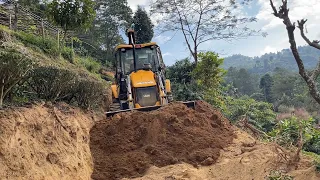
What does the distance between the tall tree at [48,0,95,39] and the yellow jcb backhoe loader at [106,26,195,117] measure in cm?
350

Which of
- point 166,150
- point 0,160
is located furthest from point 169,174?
point 0,160

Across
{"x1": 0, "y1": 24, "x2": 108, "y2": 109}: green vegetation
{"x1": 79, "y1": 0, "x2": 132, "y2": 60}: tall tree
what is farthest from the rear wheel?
{"x1": 79, "y1": 0, "x2": 132, "y2": 60}: tall tree

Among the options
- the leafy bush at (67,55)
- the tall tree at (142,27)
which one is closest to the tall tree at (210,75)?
the leafy bush at (67,55)

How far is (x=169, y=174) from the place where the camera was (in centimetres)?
642

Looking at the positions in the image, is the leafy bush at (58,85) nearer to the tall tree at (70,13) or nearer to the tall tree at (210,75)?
the tall tree at (70,13)

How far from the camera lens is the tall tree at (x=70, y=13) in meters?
14.6

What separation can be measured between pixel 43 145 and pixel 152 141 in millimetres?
2998

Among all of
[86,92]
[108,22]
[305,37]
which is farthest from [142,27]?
[305,37]

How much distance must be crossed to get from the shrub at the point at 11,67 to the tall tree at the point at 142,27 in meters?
26.7

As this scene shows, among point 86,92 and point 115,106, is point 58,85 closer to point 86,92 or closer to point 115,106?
point 86,92

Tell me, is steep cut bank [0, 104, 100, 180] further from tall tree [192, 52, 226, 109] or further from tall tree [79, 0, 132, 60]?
tall tree [79, 0, 132, 60]

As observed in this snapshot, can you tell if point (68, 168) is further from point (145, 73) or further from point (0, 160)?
point (145, 73)

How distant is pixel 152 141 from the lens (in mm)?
7691

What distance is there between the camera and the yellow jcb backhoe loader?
10.8 m
